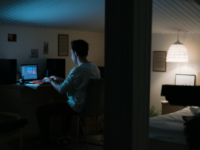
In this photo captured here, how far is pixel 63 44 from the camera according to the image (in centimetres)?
500

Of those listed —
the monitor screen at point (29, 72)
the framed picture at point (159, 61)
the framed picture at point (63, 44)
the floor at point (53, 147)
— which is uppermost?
the framed picture at point (63, 44)

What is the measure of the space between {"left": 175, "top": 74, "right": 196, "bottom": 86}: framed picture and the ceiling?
1.07m

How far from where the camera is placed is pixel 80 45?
3.09 metres

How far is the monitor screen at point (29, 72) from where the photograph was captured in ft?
13.6

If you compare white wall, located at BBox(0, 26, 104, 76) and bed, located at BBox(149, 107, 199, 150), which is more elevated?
white wall, located at BBox(0, 26, 104, 76)

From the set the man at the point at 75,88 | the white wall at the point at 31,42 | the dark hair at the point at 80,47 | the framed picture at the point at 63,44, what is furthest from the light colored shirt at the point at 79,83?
the framed picture at the point at 63,44

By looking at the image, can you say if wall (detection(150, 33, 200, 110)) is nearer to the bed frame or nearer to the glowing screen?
the glowing screen

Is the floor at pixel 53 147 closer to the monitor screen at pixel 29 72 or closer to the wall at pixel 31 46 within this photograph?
the wall at pixel 31 46

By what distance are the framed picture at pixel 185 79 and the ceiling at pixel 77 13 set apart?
3.52 feet

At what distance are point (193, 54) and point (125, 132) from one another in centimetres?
441

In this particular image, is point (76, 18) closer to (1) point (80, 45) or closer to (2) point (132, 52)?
(1) point (80, 45)

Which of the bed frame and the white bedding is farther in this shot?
the white bedding

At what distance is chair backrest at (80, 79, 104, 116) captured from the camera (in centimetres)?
A: 285

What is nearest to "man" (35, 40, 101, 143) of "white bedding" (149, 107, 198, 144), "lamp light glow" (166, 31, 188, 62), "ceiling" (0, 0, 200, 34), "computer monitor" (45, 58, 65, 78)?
"ceiling" (0, 0, 200, 34)
